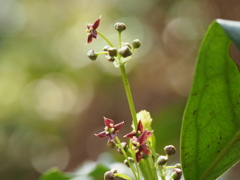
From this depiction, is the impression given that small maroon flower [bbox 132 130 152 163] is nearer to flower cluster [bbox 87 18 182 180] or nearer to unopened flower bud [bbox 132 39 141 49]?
flower cluster [bbox 87 18 182 180]

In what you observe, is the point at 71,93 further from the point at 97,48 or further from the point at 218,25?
the point at 218,25

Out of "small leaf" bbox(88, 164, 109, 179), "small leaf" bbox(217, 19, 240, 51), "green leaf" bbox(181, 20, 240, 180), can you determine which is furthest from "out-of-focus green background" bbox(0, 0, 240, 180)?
"small leaf" bbox(217, 19, 240, 51)

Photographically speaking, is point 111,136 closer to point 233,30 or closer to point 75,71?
point 233,30

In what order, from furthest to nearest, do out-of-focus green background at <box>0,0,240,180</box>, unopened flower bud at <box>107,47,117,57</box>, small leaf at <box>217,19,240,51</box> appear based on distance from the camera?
out-of-focus green background at <box>0,0,240,180</box>
unopened flower bud at <box>107,47,117,57</box>
small leaf at <box>217,19,240,51</box>

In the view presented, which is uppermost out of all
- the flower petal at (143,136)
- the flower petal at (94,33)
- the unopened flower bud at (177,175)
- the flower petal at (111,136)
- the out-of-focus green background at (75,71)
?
the out-of-focus green background at (75,71)

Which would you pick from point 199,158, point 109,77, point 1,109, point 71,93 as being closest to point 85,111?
point 109,77

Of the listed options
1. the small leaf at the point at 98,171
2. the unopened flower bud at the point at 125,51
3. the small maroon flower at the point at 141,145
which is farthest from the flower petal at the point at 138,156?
the small leaf at the point at 98,171

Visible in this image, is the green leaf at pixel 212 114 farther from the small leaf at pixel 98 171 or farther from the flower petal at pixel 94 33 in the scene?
the small leaf at pixel 98 171

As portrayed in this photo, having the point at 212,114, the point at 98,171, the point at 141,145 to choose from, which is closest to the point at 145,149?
the point at 141,145
